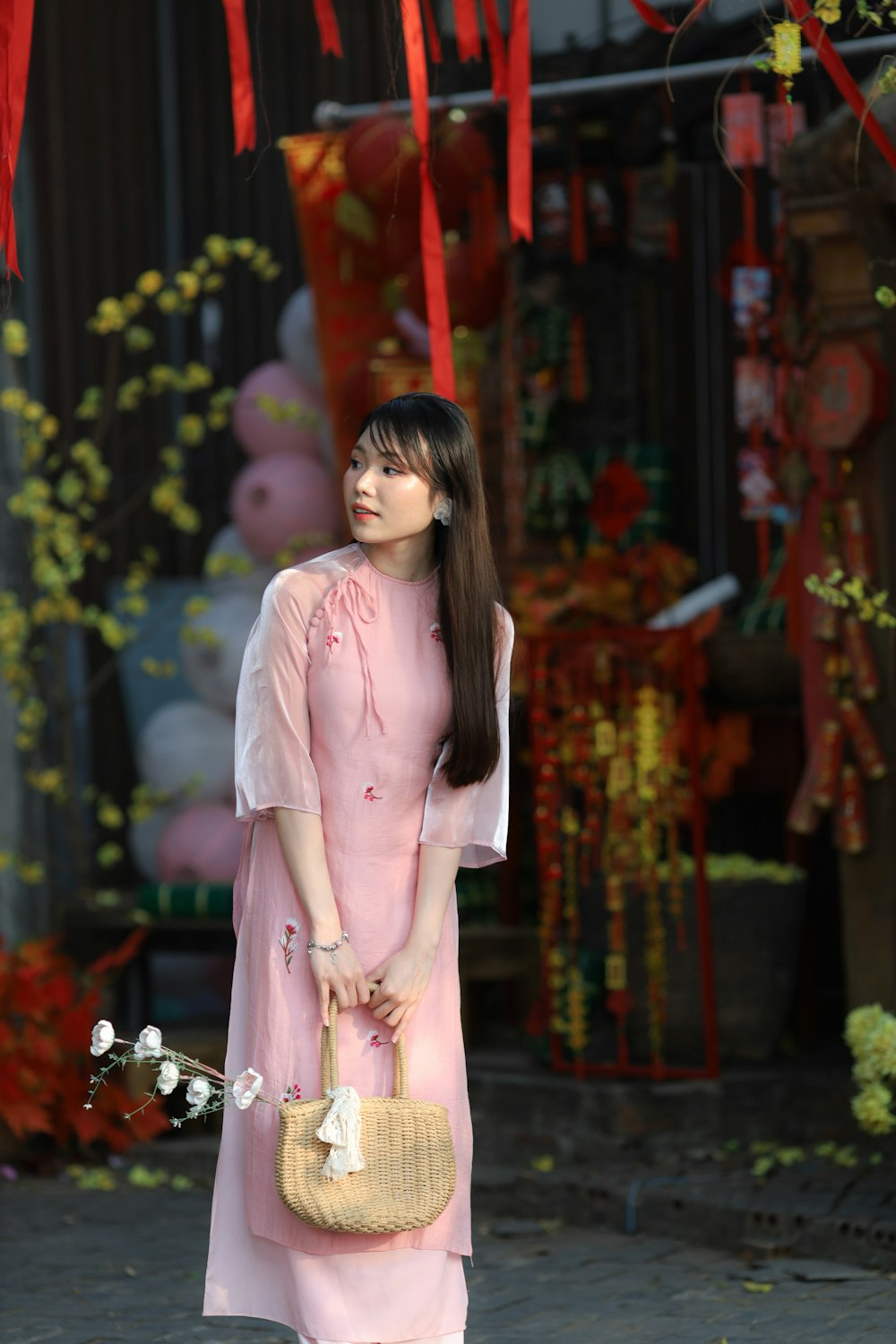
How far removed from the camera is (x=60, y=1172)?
6.00 m

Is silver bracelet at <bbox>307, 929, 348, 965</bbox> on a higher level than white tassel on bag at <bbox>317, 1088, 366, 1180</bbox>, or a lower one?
higher

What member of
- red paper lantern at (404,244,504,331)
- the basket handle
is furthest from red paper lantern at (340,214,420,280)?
the basket handle

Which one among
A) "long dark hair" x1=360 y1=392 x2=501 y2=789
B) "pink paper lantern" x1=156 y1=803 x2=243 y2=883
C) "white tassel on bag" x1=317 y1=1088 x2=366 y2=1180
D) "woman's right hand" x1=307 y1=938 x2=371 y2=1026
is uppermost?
"long dark hair" x1=360 y1=392 x2=501 y2=789

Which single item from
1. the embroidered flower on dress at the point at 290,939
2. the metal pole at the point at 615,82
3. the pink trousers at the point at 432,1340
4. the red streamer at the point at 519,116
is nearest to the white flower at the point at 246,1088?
the embroidered flower on dress at the point at 290,939

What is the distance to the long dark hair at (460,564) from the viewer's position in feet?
10.3

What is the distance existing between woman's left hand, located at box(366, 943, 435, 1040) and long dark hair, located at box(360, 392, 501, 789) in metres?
0.29

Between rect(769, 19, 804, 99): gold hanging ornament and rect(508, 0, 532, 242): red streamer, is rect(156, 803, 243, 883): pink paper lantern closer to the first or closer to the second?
rect(508, 0, 532, 242): red streamer

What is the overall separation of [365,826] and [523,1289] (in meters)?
1.90

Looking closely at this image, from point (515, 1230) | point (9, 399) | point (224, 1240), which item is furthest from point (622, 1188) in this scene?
point (9, 399)

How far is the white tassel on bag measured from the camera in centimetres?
297

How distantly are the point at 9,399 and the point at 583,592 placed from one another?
2.19 m

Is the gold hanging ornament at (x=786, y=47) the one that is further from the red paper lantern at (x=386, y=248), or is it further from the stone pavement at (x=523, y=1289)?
the red paper lantern at (x=386, y=248)

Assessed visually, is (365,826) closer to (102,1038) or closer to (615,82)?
(102,1038)

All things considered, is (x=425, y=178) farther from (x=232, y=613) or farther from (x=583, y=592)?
(x=232, y=613)
